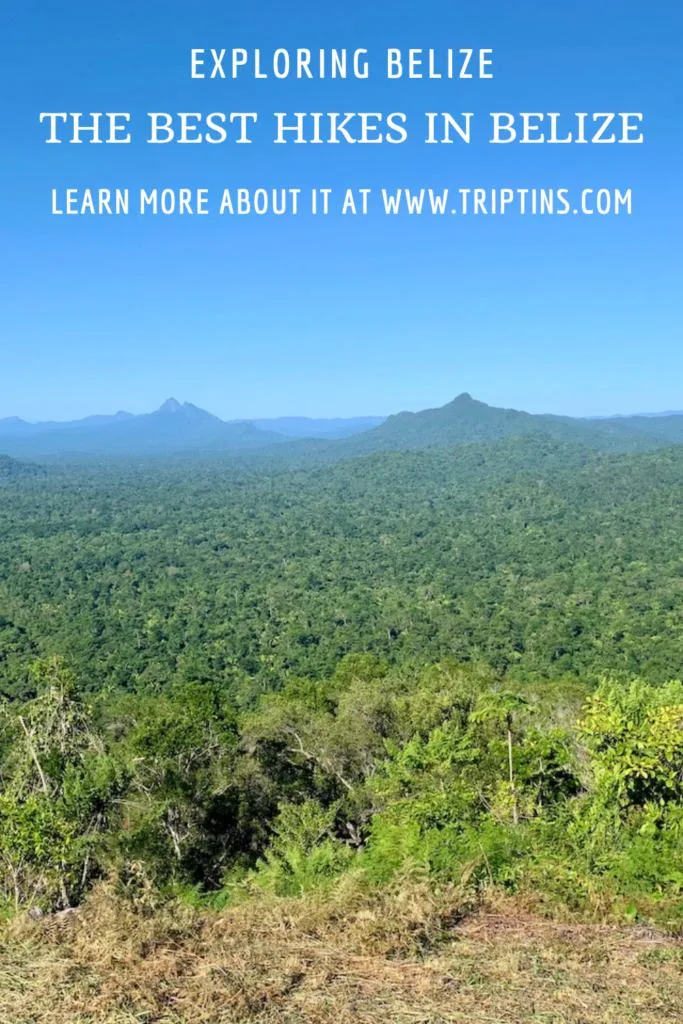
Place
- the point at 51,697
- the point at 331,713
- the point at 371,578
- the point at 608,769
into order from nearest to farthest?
the point at 608,769 < the point at 51,697 < the point at 331,713 < the point at 371,578

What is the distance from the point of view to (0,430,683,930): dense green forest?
6.79 meters

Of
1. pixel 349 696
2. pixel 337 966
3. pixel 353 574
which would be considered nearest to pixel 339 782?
pixel 349 696

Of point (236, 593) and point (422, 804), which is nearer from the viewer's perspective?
point (422, 804)

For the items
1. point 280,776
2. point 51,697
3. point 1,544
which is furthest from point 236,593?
point 51,697

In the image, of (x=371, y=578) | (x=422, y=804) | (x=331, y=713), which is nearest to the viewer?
(x=422, y=804)

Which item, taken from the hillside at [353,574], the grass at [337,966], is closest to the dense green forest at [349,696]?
the hillside at [353,574]

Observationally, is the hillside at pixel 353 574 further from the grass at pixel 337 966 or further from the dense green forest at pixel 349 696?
the grass at pixel 337 966

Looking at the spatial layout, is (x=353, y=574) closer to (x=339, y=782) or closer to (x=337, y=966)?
(x=339, y=782)

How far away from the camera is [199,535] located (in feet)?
316

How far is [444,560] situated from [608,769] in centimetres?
6881

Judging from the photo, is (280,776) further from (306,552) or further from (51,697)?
(306,552)

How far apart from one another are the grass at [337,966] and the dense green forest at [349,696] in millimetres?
544

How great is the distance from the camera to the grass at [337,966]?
4.08m

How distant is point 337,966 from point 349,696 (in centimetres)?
1163
